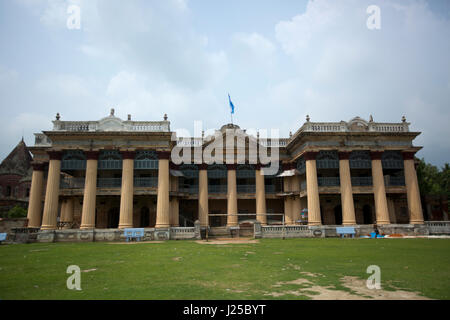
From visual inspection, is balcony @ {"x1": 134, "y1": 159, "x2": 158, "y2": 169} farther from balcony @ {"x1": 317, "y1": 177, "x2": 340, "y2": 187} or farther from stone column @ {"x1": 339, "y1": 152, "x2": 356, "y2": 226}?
stone column @ {"x1": 339, "y1": 152, "x2": 356, "y2": 226}

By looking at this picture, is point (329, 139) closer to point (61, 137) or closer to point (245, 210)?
point (245, 210)

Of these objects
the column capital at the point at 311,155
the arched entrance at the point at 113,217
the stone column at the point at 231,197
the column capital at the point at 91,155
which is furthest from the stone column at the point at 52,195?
the column capital at the point at 311,155

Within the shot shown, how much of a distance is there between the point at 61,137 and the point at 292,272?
971 inches

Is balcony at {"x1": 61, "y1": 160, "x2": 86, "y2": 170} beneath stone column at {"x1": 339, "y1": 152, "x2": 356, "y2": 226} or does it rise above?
above

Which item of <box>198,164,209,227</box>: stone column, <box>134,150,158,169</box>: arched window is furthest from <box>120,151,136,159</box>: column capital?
<box>198,164,209,227</box>: stone column

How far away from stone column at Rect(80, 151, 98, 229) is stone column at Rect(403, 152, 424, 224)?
92.9 feet

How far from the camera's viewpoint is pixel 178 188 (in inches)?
1193

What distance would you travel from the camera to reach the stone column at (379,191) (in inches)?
1003

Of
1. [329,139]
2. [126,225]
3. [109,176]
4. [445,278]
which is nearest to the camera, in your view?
[445,278]

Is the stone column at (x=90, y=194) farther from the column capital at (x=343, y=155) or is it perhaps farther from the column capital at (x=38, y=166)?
the column capital at (x=343, y=155)

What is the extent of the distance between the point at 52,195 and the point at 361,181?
1139 inches

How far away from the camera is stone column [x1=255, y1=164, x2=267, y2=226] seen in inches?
1142
